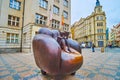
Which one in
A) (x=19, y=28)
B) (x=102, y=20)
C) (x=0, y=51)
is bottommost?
(x=0, y=51)

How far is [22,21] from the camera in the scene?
14734 mm

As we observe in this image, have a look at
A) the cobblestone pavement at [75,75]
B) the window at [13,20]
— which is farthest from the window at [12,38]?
the cobblestone pavement at [75,75]

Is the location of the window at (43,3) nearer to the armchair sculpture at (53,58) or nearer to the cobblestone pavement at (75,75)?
the cobblestone pavement at (75,75)

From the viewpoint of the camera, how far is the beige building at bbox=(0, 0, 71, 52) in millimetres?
12625

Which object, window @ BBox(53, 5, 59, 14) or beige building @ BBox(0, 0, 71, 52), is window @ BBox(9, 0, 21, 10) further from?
window @ BBox(53, 5, 59, 14)

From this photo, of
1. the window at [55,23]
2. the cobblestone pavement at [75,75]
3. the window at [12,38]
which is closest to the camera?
the cobblestone pavement at [75,75]

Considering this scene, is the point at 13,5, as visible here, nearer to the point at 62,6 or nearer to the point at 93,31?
the point at 62,6

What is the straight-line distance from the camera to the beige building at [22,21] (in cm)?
1262

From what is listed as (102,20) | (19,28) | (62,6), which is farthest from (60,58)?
(102,20)

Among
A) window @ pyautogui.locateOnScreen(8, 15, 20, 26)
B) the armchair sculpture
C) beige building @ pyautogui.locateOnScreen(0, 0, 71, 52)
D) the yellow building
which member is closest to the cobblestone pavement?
the armchair sculpture

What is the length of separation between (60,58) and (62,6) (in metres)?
16.5

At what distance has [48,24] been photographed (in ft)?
47.4

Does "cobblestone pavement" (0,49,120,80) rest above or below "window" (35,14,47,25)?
below

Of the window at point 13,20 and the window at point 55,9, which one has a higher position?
the window at point 55,9
